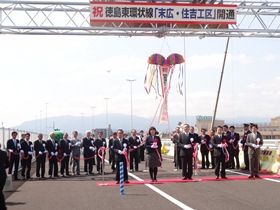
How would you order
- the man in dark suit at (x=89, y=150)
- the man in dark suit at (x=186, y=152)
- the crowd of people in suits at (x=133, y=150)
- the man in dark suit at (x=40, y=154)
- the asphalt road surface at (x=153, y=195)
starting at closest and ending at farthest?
the asphalt road surface at (x=153, y=195)
the crowd of people in suits at (x=133, y=150)
the man in dark suit at (x=186, y=152)
the man in dark suit at (x=40, y=154)
the man in dark suit at (x=89, y=150)

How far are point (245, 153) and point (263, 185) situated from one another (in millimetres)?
5669

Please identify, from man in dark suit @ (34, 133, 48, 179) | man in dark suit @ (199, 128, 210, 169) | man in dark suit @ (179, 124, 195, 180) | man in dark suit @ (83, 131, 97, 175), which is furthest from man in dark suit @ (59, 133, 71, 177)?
man in dark suit @ (199, 128, 210, 169)

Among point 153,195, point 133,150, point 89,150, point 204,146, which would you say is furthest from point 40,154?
point 153,195

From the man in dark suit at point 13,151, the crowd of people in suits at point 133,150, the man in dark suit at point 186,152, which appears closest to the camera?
the crowd of people in suits at point 133,150

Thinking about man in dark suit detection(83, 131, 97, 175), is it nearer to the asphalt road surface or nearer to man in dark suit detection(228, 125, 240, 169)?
the asphalt road surface

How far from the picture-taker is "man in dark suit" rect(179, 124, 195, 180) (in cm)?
1627

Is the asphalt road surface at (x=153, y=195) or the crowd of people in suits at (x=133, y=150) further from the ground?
the crowd of people in suits at (x=133, y=150)

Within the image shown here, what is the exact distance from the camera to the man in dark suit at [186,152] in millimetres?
16266

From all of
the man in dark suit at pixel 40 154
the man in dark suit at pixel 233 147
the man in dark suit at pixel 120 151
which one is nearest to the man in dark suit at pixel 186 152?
the man in dark suit at pixel 120 151

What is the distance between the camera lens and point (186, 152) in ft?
53.9

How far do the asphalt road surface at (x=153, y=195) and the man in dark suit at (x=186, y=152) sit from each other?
40cm

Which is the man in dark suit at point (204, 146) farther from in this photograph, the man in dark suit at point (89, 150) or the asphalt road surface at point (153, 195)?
the asphalt road surface at point (153, 195)

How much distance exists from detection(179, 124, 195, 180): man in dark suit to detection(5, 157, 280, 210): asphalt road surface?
40cm

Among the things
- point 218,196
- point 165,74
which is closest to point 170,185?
point 218,196
